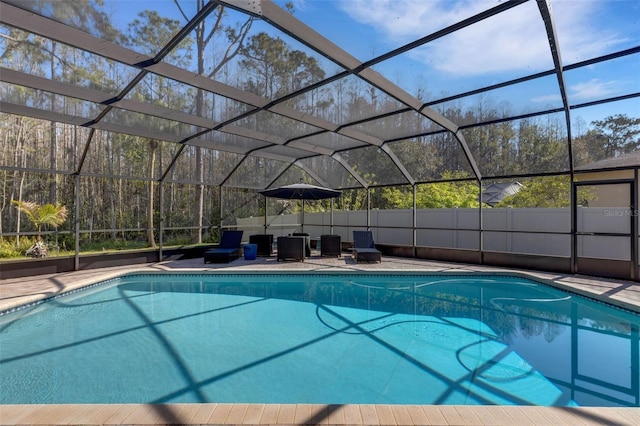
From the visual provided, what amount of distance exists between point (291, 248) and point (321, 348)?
5869mm

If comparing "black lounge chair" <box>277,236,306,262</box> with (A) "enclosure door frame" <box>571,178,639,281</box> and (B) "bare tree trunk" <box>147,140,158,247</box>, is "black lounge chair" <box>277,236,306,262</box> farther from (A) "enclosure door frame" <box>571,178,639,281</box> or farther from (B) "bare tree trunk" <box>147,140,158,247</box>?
(A) "enclosure door frame" <box>571,178,639,281</box>

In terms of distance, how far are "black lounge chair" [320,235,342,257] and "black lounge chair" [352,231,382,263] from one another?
74 cm

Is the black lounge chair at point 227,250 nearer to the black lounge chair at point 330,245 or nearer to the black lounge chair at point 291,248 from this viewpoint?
the black lounge chair at point 291,248

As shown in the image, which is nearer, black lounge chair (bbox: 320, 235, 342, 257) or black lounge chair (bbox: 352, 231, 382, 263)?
black lounge chair (bbox: 352, 231, 382, 263)

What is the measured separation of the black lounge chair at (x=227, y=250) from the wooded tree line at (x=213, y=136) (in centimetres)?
153

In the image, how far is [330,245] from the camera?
10.8 metres

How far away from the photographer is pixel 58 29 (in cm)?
402

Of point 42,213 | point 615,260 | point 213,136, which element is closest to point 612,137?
point 615,260

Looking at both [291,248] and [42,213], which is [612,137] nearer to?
[291,248]

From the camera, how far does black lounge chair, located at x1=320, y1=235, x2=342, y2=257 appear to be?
10816 millimetres

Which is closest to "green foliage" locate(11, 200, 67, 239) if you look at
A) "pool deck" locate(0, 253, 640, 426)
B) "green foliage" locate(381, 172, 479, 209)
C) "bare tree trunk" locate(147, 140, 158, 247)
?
"bare tree trunk" locate(147, 140, 158, 247)

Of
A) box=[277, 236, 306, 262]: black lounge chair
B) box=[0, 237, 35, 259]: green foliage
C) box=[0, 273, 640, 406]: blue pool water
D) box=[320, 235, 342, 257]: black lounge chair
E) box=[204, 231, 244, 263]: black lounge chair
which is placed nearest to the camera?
box=[0, 273, 640, 406]: blue pool water

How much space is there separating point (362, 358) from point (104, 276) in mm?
6796

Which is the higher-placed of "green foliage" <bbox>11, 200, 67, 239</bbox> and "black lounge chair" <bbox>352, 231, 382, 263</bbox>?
"green foliage" <bbox>11, 200, 67, 239</bbox>
